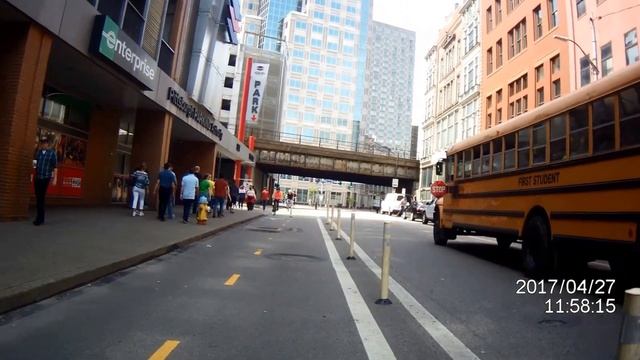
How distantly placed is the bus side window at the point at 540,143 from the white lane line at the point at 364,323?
4.28m

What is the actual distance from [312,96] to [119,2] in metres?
116

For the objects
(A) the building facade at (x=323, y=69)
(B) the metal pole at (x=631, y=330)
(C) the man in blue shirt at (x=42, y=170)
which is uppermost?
(A) the building facade at (x=323, y=69)

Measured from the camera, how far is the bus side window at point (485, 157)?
40.7 ft

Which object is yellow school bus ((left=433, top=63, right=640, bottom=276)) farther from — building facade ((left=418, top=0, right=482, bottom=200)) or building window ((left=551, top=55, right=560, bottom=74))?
building facade ((left=418, top=0, right=482, bottom=200))

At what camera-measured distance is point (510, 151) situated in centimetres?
1109

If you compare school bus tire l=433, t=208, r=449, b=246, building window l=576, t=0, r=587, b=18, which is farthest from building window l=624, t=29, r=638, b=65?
school bus tire l=433, t=208, r=449, b=246

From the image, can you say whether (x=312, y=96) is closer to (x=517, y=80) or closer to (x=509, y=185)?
(x=517, y=80)

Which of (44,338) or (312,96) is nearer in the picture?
(44,338)

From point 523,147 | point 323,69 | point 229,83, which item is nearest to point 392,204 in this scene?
point 229,83

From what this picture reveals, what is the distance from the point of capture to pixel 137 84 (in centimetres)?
1602

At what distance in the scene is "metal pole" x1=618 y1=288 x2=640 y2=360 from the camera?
96.3 inches

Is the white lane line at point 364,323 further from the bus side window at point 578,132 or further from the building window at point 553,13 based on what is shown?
the building window at point 553,13

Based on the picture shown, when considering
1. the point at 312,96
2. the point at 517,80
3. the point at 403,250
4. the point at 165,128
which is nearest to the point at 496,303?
the point at 403,250
